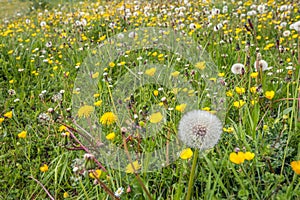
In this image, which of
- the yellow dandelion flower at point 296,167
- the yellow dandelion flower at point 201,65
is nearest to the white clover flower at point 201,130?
the yellow dandelion flower at point 296,167

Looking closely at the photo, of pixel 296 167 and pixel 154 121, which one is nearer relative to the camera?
pixel 296 167

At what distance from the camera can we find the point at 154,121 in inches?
47.9

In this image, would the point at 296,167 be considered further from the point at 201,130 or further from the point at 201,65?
the point at 201,65

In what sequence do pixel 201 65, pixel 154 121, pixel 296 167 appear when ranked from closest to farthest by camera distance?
pixel 296 167 < pixel 154 121 < pixel 201 65

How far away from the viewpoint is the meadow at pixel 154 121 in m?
1.00

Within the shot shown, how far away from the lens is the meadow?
996 millimetres

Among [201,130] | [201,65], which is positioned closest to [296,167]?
[201,130]

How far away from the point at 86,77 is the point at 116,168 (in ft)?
3.45

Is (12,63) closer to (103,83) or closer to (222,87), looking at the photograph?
(103,83)

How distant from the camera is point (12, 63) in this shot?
2.54 m

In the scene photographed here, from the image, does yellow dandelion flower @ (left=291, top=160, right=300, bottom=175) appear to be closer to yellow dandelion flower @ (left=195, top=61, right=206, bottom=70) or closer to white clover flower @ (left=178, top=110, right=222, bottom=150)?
white clover flower @ (left=178, top=110, right=222, bottom=150)

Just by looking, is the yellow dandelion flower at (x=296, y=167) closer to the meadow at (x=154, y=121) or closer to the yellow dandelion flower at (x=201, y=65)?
the meadow at (x=154, y=121)

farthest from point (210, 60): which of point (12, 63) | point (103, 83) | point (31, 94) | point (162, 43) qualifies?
point (12, 63)

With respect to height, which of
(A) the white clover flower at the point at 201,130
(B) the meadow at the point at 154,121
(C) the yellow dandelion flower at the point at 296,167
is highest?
(A) the white clover flower at the point at 201,130
